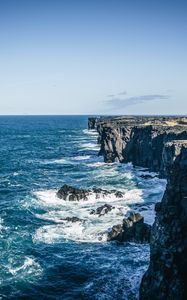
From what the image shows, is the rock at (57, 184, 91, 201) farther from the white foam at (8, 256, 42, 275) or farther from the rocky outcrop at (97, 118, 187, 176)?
the rocky outcrop at (97, 118, 187, 176)

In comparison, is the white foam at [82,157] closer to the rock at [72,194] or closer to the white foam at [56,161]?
the white foam at [56,161]

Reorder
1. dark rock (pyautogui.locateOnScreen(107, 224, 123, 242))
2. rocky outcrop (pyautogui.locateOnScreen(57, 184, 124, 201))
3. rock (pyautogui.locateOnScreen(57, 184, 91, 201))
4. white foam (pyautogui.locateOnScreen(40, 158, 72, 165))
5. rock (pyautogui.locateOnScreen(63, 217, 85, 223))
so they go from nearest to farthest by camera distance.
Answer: dark rock (pyautogui.locateOnScreen(107, 224, 123, 242)) < rock (pyautogui.locateOnScreen(63, 217, 85, 223)) < rock (pyautogui.locateOnScreen(57, 184, 91, 201)) < rocky outcrop (pyautogui.locateOnScreen(57, 184, 124, 201)) < white foam (pyautogui.locateOnScreen(40, 158, 72, 165))

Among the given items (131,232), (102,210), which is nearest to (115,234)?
(131,232)

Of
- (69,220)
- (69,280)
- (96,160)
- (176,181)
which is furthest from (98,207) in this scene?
(96,160)

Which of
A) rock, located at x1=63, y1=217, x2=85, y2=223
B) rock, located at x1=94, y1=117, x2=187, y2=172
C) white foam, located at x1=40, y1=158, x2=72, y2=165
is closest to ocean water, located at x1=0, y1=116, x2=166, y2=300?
rock, located at x1=63, y1=217, x2=85, y2=223

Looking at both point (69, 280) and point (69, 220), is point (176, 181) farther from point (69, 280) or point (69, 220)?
point (69, 220)

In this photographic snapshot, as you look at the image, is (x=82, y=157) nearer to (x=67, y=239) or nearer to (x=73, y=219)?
(x=73, y=219)
